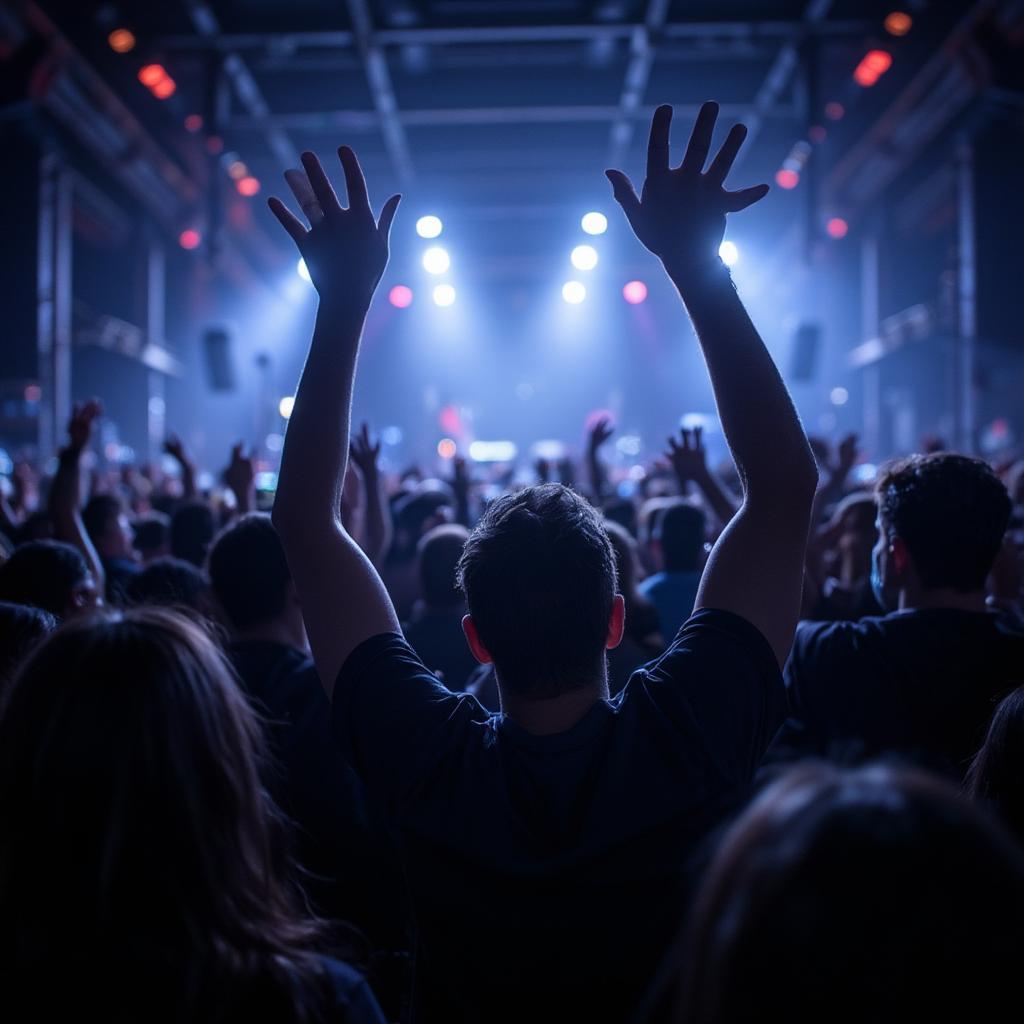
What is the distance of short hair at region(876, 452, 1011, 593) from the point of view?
2.38 m

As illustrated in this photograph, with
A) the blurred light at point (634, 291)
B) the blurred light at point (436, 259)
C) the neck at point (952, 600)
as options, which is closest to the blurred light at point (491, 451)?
Answer: the blurred light at point (634, 291)

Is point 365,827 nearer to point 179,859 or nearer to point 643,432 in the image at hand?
point 179,859

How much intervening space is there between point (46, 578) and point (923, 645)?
7.43ft

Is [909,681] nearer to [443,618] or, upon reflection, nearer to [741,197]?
[741,197]

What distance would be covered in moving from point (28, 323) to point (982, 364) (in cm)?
1576

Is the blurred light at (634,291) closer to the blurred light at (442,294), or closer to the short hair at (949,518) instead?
the blurred light at (442,294)

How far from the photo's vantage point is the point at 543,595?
140cm

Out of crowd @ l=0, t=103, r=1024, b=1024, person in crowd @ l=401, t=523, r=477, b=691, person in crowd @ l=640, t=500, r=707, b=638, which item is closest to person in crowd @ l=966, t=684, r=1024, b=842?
crowd @ l=0, t=103, r=1024, b=1024

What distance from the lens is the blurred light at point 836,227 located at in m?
21.5

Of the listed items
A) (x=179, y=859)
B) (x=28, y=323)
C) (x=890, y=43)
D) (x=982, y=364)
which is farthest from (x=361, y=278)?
(x=982, y=364)

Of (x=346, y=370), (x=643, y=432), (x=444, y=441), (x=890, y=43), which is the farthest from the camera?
(x=643, y=432)

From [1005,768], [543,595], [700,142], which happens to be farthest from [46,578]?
[1005,768]

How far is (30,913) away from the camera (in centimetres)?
103

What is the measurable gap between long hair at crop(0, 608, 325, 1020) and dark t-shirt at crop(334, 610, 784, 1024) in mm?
228
